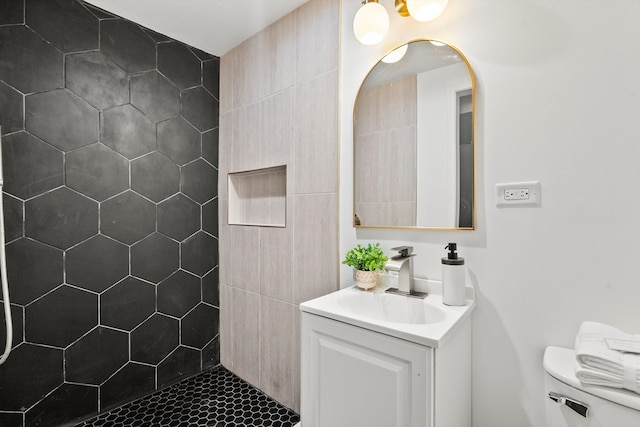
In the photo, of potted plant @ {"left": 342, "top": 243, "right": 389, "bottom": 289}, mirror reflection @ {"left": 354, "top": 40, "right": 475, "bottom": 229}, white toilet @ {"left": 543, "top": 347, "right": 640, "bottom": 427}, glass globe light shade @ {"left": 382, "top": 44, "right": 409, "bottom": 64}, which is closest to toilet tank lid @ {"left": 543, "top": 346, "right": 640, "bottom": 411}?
white toilet @ {"left": 543, "top": 347, "right": 640, "bottom": 427}

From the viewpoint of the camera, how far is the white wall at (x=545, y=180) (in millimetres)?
920

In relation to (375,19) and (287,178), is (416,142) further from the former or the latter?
(287,178)

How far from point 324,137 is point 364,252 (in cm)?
66

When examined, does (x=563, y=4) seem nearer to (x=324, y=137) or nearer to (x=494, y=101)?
(x=494, y=101)

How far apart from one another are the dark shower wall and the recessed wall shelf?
0.53 feet

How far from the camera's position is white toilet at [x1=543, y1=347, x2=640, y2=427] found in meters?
0.71

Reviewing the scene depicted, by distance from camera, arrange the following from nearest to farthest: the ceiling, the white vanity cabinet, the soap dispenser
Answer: the white vanity cabinet < the soap dispenser < the ceiling

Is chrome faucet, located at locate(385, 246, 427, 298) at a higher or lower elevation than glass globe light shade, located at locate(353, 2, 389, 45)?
lower

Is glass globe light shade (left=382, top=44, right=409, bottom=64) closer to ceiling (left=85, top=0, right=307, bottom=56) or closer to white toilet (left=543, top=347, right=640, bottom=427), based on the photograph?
ceiling (left=85, top=0, right=307, bottom=56)

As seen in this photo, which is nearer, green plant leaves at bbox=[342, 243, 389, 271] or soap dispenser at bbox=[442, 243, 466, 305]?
soap dispenser at bbox=[442, 243, 466, 305]

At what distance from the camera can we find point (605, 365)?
0.74 meters

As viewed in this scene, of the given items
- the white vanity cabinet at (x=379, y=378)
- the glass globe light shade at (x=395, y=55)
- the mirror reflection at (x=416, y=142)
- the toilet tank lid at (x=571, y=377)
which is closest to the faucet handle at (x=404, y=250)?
the mirror reflection at (x=416, y=142)

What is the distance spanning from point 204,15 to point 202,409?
2318 millimetres

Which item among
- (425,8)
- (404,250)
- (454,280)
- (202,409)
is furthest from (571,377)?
(202,409)
